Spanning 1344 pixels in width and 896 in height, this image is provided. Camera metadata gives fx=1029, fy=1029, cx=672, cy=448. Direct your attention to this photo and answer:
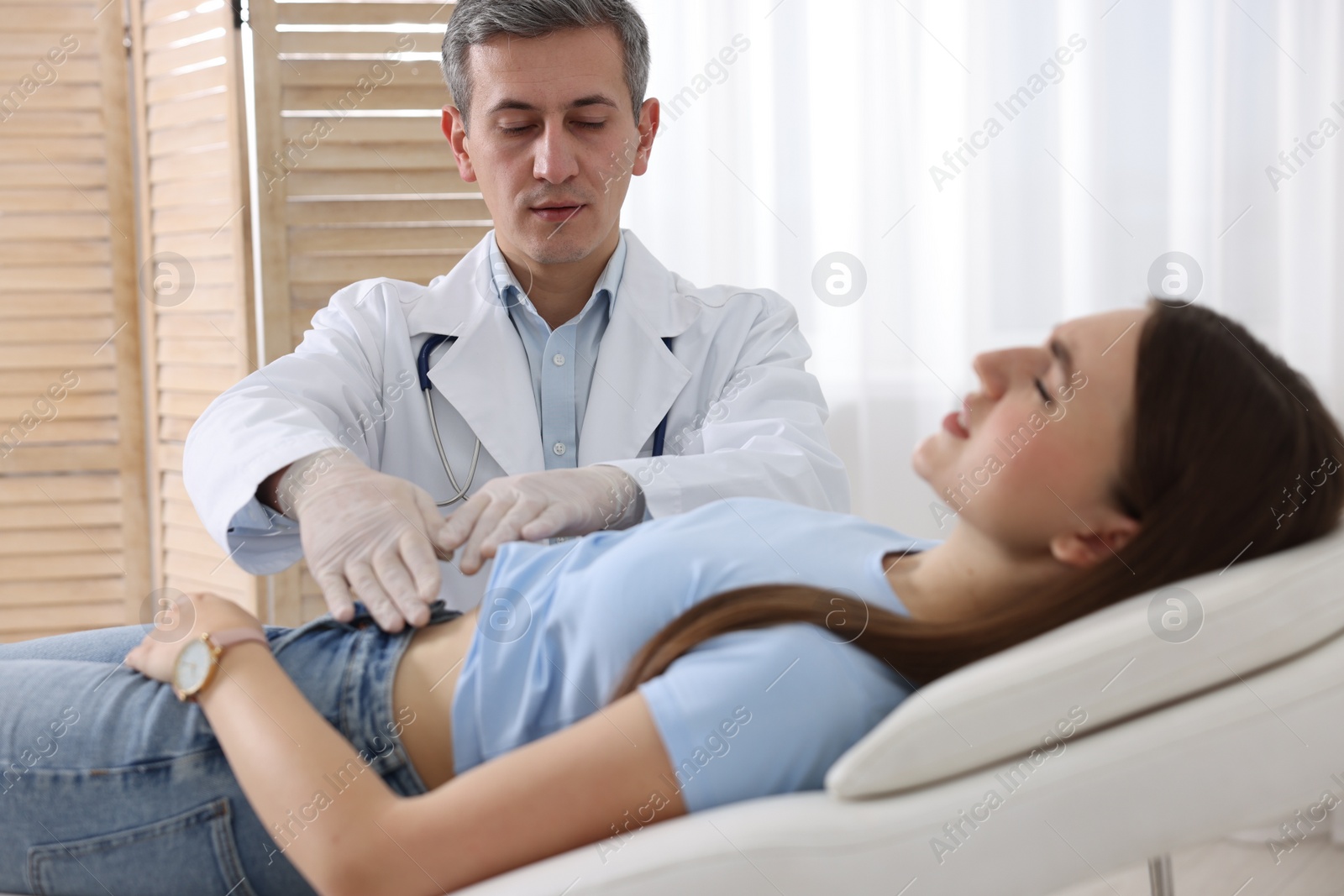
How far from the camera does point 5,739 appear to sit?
102 cm

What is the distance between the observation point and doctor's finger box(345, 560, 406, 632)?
1.07m

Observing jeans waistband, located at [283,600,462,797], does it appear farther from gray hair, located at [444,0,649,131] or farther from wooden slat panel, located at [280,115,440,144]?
wooden slat panel, located at [280,115,440,144]

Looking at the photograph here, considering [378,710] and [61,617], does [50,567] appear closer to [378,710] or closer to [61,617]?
[61,617]

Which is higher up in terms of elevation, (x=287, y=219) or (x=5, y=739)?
(x=287, y=219)

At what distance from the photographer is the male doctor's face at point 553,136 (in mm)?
1555

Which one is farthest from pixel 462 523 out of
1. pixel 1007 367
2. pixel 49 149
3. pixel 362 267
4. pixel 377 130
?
pixel 49 149

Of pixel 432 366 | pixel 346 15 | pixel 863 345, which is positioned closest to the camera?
pixel 432 366

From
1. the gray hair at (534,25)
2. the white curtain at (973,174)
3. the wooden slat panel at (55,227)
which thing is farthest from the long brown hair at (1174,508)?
the wooden slat panel at (55,227)

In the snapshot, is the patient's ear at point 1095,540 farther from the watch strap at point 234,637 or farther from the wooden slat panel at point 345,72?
the wooden slat panel at point 345,72

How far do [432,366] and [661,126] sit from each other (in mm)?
1273

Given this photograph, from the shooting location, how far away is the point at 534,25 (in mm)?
1545

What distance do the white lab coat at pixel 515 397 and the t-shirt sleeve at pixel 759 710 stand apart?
478 mm

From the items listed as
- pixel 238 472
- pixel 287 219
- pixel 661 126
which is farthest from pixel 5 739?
pixel 661 126

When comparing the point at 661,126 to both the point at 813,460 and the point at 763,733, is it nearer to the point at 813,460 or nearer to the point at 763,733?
the point at 813,460
